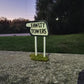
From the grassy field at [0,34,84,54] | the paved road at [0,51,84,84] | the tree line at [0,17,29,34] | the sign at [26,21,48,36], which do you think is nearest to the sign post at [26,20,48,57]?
the sign at [26,21,48,36]

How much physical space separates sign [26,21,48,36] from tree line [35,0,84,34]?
13.5 meters

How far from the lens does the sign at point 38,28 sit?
5834 millimetres

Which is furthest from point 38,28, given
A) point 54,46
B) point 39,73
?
point 54,46

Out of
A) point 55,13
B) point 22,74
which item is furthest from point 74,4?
point 22,74

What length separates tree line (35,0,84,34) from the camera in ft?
63.8

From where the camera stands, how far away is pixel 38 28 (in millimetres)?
5996

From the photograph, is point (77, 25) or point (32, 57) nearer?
point (32, 57)

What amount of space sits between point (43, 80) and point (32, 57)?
2.13 metres

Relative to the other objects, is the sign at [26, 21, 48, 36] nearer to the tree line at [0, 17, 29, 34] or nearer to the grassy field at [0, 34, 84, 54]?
the grassy field at [0, 34, 84, 54]

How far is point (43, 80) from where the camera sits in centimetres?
427

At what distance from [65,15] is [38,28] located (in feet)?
46.9

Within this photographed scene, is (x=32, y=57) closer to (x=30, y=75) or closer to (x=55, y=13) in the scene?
(x=30, y=75)

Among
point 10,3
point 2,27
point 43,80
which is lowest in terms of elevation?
point 43,80

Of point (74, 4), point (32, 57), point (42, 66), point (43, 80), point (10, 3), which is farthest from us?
point (74, 4)
